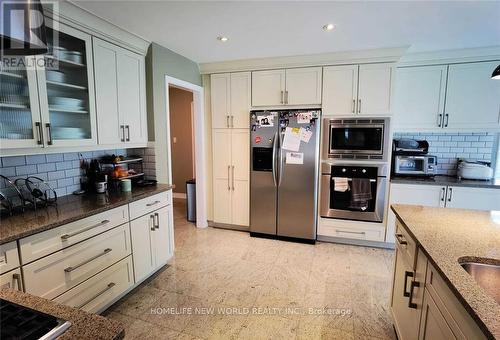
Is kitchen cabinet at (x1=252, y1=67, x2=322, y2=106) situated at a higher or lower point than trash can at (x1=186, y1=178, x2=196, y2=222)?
higher

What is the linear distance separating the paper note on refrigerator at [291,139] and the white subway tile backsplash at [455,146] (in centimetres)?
140

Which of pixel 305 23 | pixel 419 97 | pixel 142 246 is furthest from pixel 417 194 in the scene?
pixel 142 246

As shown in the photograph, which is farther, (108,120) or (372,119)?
(372,119)

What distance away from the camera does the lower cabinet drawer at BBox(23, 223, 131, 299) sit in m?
1.53

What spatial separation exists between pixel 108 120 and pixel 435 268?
8.50ft

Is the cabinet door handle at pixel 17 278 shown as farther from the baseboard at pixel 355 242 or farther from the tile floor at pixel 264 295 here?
the baseboard at pixel 355 242

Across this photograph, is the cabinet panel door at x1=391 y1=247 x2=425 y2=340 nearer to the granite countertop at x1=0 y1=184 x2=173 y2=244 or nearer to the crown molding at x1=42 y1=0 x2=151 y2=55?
the granite countertop at x1=0 y1=184 x2=173 y2=244

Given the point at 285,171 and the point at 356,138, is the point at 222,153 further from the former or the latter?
the point at 356,138

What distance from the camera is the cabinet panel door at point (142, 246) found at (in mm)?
2279

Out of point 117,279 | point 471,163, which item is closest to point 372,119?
point 471,163

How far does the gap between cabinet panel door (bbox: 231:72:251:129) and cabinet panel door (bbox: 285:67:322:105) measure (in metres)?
0.55

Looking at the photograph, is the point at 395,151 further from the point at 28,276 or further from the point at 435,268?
the point at 28,276

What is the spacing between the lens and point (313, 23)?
2.25m

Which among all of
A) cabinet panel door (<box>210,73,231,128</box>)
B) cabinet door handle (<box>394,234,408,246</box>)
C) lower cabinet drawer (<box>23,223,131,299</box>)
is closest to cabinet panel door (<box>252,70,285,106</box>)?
cabinet panel door (<box>210,73,231,128</box>)
